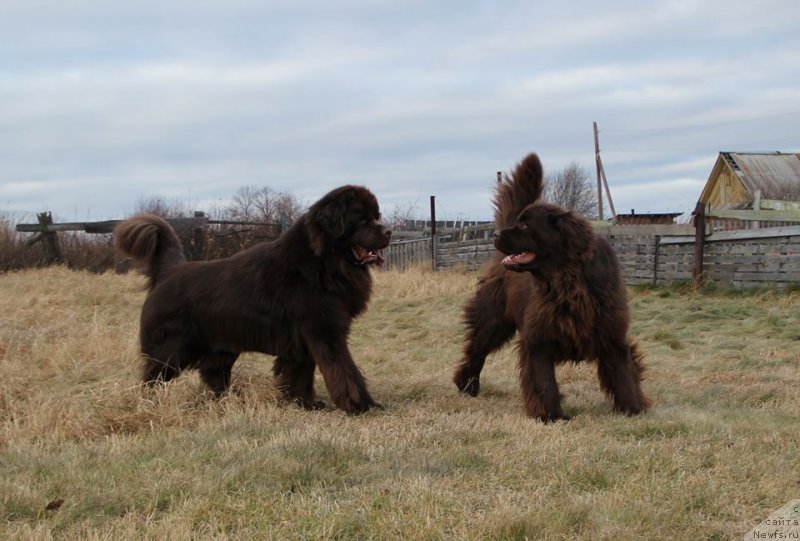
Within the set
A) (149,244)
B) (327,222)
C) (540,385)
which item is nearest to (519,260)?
(540,385)

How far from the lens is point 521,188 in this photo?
22.5 ft

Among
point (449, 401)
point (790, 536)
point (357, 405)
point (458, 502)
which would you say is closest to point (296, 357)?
point (357, 405)

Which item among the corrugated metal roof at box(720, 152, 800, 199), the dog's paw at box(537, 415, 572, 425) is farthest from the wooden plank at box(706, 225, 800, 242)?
the corrugated metal roof at box(720, 152, 800, 199)

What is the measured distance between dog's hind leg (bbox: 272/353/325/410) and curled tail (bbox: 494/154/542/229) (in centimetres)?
211

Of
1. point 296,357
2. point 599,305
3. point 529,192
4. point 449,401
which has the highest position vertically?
point 529,192

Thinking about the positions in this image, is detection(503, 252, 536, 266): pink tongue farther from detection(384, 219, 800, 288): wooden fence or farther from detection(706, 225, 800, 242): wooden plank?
detection(706, 225, 800, 242): wooden plank

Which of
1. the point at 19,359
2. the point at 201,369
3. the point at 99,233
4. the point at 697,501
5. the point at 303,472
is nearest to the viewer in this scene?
the point at 697,501

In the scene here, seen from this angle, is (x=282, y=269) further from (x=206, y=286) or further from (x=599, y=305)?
(x=599, y=305)

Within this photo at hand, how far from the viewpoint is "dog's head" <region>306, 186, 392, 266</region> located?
5.97 m

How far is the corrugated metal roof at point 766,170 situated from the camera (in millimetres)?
40875

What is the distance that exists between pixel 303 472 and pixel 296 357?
95.9 inches

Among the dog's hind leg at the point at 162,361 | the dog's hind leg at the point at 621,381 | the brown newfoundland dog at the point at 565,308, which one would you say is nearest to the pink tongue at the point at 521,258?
the brown newfoundland dog at the point at 565,308

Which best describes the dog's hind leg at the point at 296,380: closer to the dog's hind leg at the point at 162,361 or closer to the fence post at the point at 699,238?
the dog's hind leg at the point at 162,361

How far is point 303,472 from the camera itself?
3760mm
